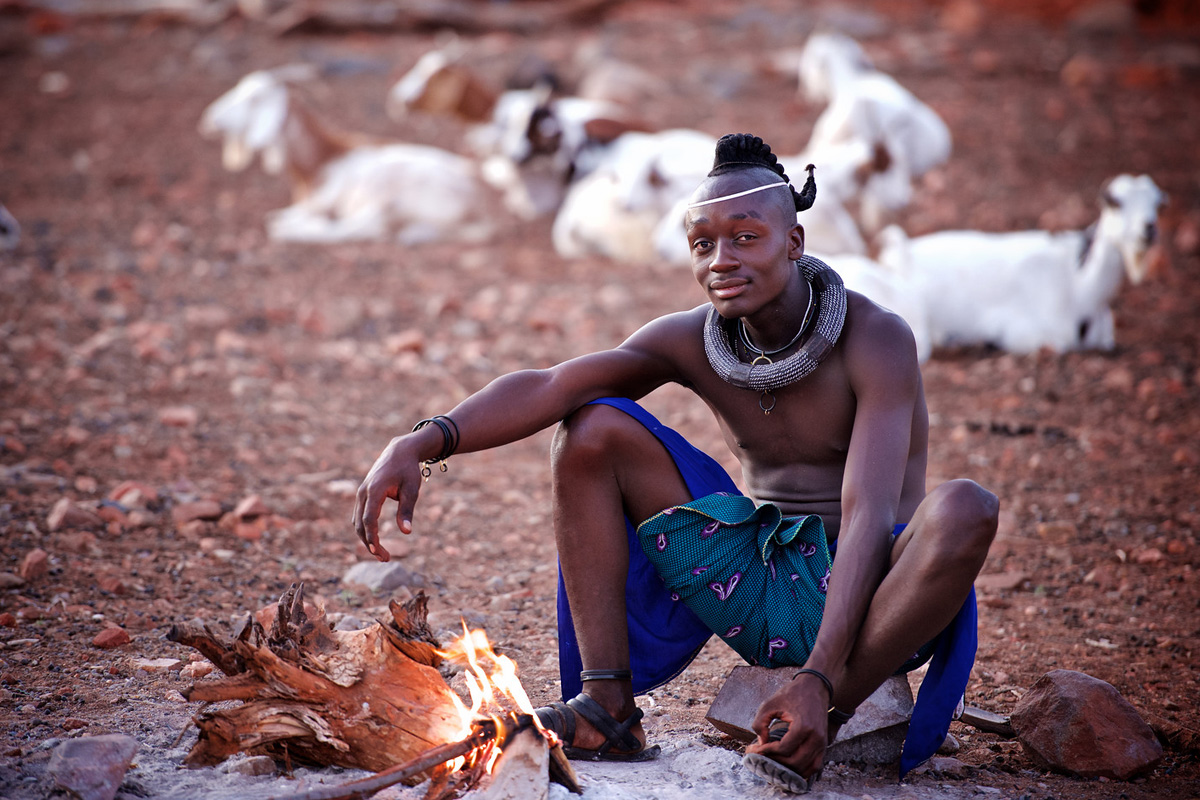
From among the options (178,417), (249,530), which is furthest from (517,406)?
(178,417)

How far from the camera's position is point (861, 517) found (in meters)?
2.33

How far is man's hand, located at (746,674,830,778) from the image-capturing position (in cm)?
215

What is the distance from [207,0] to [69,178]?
7718 millimetres

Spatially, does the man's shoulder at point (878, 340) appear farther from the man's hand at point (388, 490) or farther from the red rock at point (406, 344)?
the red rock at point (406, 344)

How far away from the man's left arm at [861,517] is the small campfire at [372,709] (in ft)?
1.60

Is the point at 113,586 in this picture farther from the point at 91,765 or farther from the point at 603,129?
the point at 603,129

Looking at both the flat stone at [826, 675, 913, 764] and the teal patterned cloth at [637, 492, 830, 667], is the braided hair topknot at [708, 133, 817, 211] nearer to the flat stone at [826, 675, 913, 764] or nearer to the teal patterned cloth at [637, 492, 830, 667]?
the teal patterned cloth at [637, 492, 830, 667]

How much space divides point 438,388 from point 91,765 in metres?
3.89

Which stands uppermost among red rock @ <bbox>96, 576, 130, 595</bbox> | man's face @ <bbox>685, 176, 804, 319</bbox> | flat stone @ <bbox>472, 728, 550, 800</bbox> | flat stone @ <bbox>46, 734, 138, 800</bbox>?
man's face @ <bbox>685, 176, 804, 319</bbox>

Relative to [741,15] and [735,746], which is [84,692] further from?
[741,15]

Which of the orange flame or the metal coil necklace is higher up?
the metal coil necklace

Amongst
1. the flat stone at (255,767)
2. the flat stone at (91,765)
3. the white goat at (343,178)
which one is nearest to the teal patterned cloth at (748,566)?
the flat stone at (255,767)

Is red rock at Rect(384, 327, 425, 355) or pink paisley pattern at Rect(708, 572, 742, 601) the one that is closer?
pink paisley pattern at Rect(708, 572, 742, 601)

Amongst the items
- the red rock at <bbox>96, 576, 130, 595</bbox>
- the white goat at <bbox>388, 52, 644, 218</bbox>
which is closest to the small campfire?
the red rock at <bbox>96, 576, 130, 595</bbox>
